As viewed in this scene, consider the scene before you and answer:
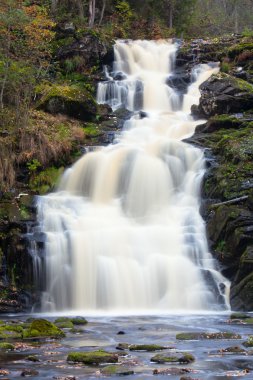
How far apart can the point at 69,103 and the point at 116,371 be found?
54.8ft

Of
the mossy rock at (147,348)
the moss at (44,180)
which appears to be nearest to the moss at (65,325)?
the mossy rock at (147,348)

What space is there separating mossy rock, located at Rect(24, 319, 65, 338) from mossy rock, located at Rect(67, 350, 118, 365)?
73.9 inches

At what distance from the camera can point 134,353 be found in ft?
28.2

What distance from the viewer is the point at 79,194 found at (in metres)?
18.3

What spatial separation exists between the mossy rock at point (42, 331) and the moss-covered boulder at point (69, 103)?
1355cm

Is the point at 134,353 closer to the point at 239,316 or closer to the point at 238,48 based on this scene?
the point at 239,316

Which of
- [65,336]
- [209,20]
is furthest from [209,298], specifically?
[209,20]

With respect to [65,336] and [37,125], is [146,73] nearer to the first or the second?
[37,125]

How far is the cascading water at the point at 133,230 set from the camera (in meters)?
14.3

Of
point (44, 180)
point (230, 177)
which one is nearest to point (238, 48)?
point (230, 177)

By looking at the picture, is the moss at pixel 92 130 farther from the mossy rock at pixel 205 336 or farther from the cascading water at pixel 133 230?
the mossy rock at pixel 205 336

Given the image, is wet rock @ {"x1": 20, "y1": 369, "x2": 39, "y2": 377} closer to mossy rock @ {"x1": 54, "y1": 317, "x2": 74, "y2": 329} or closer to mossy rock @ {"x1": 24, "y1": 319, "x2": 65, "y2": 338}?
mossy rock @ {"x1": 24, "y1": 319, "x2": 65, "y2": 338}

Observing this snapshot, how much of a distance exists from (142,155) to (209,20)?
2734 cm

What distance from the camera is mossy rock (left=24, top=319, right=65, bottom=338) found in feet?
32.0
